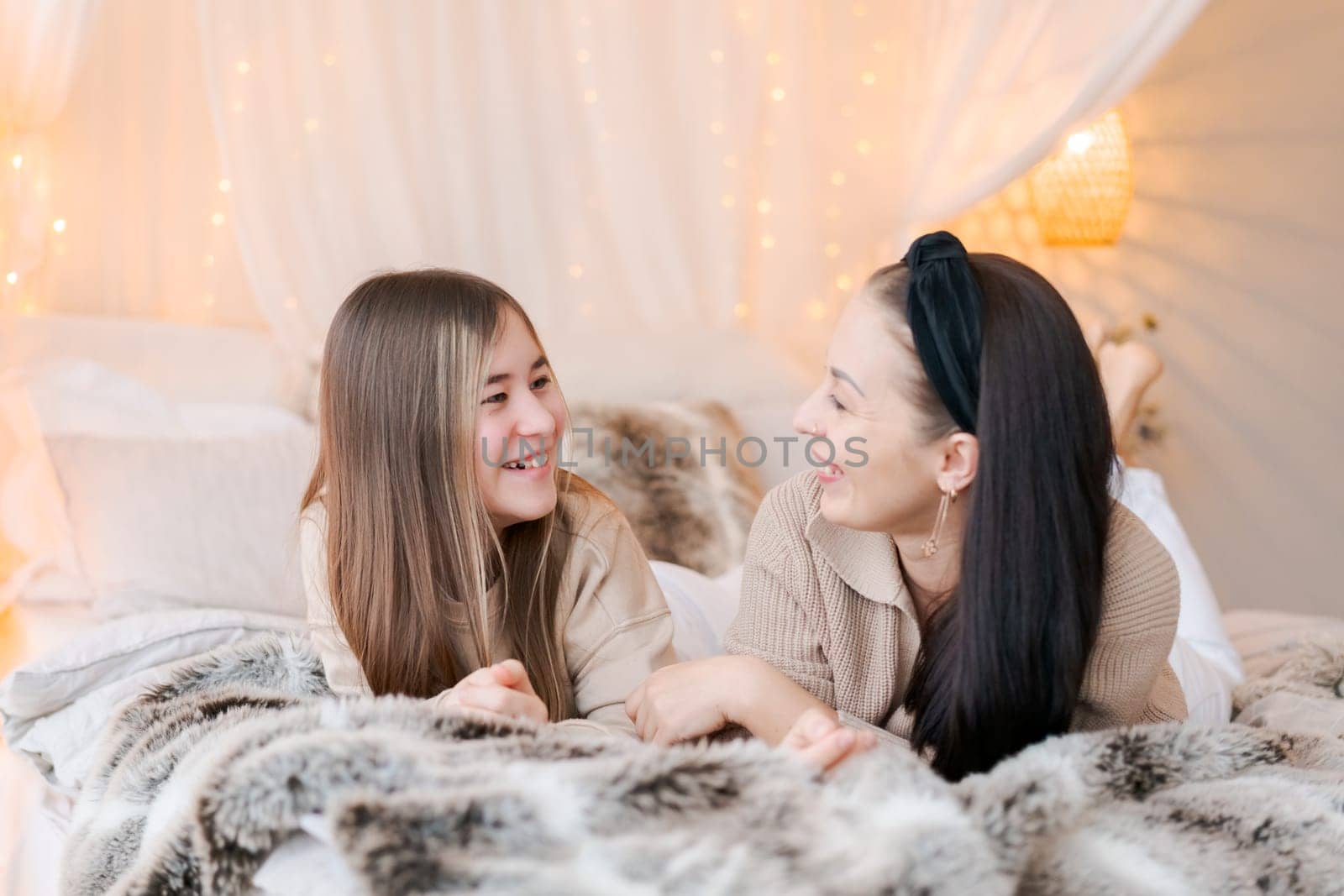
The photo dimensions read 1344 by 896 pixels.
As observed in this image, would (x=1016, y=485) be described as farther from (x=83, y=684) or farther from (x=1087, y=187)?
(x=1087, y=187)

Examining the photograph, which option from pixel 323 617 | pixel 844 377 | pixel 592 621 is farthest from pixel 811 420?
pixel 323 617

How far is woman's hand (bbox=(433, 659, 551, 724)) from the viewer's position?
1153mm

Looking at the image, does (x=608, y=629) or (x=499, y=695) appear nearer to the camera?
(x=499, y=695)

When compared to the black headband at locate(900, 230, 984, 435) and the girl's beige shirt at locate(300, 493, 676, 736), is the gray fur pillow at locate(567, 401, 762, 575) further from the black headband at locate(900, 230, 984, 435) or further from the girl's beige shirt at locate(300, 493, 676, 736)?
the black headband at locate(900, 230, 984, 435)

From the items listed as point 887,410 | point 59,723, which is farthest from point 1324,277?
point 59,723

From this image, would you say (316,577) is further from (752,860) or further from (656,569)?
(752,860)

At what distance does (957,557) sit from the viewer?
50.0 inches

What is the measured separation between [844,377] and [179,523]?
3.60 feet

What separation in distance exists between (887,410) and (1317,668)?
0.92m

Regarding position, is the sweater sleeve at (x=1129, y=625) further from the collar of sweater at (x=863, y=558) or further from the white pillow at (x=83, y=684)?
the white pillow at (x=83, y=684)

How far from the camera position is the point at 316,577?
146 cm

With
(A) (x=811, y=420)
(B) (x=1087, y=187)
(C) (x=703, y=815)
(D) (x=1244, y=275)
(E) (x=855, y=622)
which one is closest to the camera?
(C) (x=703, y=815)

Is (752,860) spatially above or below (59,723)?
above

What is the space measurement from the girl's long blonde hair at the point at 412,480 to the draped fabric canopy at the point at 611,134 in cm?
87
